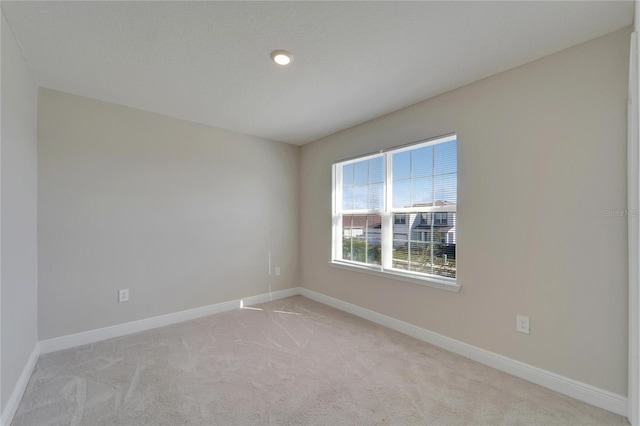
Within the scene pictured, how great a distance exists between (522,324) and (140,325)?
3579 mm

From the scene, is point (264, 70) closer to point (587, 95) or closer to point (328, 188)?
point (328, 188)

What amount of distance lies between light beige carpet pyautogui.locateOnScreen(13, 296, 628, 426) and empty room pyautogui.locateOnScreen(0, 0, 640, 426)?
2 cm

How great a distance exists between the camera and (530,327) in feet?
6.68

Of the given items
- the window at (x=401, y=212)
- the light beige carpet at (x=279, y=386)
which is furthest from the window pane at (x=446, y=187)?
the light beige carpet at (x=279, y=386)

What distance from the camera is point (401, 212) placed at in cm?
300

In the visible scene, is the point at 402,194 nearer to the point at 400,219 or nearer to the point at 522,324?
the point at 400,219

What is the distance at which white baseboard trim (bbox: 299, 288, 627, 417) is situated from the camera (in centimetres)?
172

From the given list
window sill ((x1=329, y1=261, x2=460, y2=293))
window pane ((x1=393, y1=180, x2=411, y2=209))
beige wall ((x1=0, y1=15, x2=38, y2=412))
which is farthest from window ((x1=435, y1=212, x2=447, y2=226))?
beige wall ((x1=0, y1=15, x2=38, y2=412))

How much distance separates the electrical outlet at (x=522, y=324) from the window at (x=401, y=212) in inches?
20.9

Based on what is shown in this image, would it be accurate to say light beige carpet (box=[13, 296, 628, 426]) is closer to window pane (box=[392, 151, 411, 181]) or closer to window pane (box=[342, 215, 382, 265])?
window pane (box=[342, 215, 382, 265])

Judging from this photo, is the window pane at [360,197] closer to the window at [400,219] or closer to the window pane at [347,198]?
the window pane at [347,198]

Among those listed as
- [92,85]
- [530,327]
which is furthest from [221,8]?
[530,327]

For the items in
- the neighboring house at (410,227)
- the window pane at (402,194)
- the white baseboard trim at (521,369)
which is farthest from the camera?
the window pane at (402,194)

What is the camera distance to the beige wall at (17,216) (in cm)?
162
